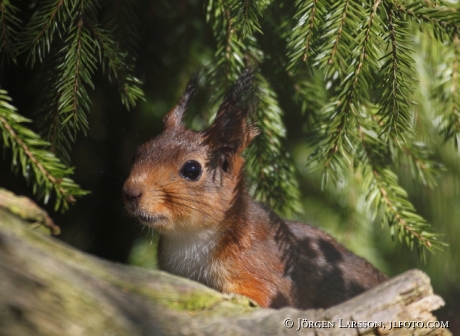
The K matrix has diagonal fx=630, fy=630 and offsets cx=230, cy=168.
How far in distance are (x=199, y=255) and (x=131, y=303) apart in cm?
79

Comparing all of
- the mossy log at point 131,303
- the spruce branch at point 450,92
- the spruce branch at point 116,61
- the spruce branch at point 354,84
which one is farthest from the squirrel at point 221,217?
the spruce branch at point 450,92

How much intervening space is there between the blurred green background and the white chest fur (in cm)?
37

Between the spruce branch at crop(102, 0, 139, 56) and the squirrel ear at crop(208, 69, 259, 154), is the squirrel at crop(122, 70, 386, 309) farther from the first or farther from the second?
the spruce branch at crop(102, 0, 139, 56)

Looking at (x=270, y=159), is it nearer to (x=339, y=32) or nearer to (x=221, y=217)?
(x=221, y=217)

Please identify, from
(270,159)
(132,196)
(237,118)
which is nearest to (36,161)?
(132,196)

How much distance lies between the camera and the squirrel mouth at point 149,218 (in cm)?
200

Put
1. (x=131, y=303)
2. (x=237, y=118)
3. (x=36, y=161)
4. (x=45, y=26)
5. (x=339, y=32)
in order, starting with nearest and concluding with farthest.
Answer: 1. (x=131, y=303)
2. (x=36, y=161)
3. (x=339, y=32)
4. (x=45, y=26)
5. (x=237, y=118)

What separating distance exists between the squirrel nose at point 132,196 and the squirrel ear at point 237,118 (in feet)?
1.12

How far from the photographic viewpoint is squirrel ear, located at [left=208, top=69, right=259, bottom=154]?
2.03m

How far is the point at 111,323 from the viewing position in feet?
4.25

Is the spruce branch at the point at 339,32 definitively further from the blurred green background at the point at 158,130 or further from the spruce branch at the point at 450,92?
the blurred green background at the point at 158,130

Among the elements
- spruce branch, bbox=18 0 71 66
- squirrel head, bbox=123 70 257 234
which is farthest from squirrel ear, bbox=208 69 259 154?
spruce branch, bbox=18 0 71 66

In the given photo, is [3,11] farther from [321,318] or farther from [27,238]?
[321,318]

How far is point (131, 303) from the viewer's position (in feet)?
4.62
